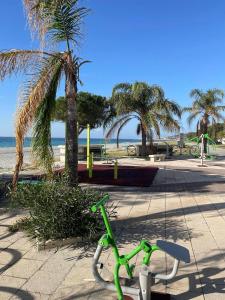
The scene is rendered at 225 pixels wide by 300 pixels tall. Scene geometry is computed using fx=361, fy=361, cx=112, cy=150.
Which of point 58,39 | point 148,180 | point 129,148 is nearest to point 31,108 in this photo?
point 58,39

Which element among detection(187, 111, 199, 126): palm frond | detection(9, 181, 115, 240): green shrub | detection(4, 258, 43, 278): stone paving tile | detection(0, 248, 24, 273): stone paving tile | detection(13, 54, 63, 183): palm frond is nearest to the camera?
detection(4, 258, 43, 278): stone paving tile

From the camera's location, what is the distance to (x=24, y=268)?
14.2 feet

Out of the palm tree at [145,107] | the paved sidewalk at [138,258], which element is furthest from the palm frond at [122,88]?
the paved sidewalk at [138,258]

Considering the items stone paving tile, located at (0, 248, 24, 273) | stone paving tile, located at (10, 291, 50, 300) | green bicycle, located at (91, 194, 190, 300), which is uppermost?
green bicycle, located at (91, 194, 190, 300)

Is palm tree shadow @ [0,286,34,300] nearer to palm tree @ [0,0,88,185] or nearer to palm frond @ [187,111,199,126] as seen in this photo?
palm tree @ [0,0,88,185]

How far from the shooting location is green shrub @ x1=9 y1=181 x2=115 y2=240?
512 cm

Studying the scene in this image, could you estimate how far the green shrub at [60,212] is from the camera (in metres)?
5.12

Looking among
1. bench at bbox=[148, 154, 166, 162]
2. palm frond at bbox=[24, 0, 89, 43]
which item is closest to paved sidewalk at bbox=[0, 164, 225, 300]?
palm frond at bbox=[24, 0, 89, 43]

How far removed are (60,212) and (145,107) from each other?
1928 cm

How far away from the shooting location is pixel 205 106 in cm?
2812

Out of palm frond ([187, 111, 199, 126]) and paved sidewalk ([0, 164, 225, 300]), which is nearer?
paved sidewalk ([0, 164, 225, 300])

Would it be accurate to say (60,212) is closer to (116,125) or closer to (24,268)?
(24,268)

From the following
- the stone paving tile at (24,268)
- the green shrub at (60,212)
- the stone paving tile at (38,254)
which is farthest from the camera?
the green shrub at (60,212)

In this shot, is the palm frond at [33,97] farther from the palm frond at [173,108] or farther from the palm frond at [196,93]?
the palm frond at [196,93]
